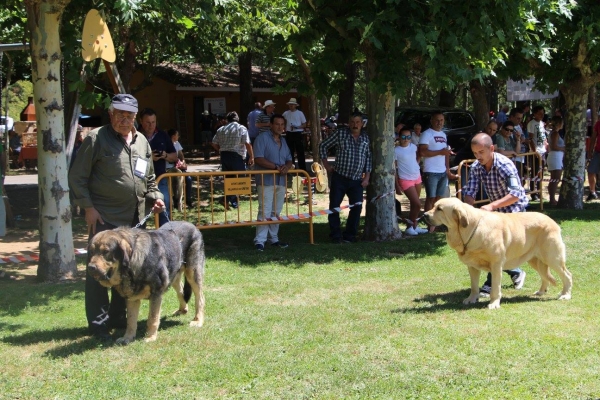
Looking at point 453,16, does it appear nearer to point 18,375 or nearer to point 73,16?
point 73,16

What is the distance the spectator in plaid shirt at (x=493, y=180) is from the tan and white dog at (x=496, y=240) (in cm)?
30

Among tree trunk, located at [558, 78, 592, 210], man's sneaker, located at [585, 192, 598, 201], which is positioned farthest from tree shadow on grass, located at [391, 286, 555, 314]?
man's sneaker, located at [585, 192, 598, 201]

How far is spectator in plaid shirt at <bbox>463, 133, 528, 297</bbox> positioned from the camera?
7.38 metres

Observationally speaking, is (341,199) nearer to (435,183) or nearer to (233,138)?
(435,183)

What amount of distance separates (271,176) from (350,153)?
1280 mm

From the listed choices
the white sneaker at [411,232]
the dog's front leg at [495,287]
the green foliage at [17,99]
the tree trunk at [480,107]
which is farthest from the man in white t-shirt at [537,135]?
the green foliage at [17,99]

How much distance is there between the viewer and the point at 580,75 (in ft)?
45.9

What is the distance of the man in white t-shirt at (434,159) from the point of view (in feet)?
39.6

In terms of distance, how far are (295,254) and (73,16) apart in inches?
179

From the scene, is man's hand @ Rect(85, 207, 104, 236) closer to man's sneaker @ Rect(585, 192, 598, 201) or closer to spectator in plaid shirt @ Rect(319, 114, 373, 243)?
spectator in plaid shirt @ Rect(319, 114, 373, 243)

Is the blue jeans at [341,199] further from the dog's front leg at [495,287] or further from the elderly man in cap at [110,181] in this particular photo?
the elderly man in cap at [110,181]

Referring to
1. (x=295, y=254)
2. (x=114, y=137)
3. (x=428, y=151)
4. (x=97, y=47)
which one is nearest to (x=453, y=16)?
(x=428, y=151)

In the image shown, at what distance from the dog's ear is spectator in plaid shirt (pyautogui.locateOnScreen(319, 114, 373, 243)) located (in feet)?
14.4

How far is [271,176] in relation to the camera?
10.9 meters
